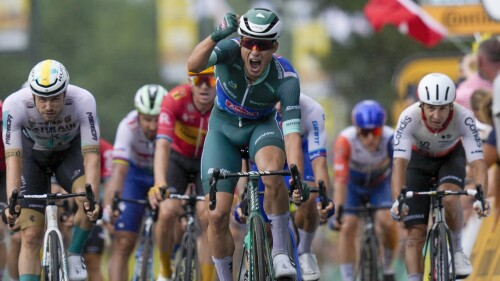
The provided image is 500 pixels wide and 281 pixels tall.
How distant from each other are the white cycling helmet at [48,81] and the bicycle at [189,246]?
2.07 m

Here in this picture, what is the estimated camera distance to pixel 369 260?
16344 millimetres

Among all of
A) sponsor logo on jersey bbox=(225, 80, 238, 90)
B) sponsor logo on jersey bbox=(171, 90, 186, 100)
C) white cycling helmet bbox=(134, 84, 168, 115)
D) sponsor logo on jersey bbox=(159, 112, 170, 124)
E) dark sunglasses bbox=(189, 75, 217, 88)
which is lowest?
sponsor logo on jersey bbox=(225, 80, 238, 90)

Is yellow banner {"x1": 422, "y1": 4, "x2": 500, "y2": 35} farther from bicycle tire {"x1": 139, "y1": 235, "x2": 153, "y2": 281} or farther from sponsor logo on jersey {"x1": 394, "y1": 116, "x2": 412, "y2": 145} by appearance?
sponsor logo on jersey {"x1": 394, "y1": 116, "x2": 412, "y2": 145}

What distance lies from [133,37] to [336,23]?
45023mm

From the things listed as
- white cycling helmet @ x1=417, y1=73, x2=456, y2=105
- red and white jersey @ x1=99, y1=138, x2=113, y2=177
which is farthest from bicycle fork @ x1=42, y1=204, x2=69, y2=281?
red and white jersey @ x1=99, y1=138, x2=113, y2=177

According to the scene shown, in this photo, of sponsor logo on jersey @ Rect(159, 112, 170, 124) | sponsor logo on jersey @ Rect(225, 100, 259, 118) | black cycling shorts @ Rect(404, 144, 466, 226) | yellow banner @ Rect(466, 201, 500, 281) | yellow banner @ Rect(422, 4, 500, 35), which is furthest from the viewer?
yellow banner @ Rect(422, 4, 500, 35)

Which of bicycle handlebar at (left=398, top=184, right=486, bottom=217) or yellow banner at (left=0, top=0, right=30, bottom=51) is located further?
yellow banner at (left=0, top=0, right=30, bottom=51)

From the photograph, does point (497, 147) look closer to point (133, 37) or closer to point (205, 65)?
point (205, 65)

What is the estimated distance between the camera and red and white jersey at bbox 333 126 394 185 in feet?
54.6

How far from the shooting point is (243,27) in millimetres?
11586

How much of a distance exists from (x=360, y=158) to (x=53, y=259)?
5.97 m

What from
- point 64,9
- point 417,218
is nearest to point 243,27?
point 417,218

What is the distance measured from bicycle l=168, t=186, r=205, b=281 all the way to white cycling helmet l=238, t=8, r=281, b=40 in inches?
102

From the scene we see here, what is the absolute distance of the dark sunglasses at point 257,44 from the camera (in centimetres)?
1169
